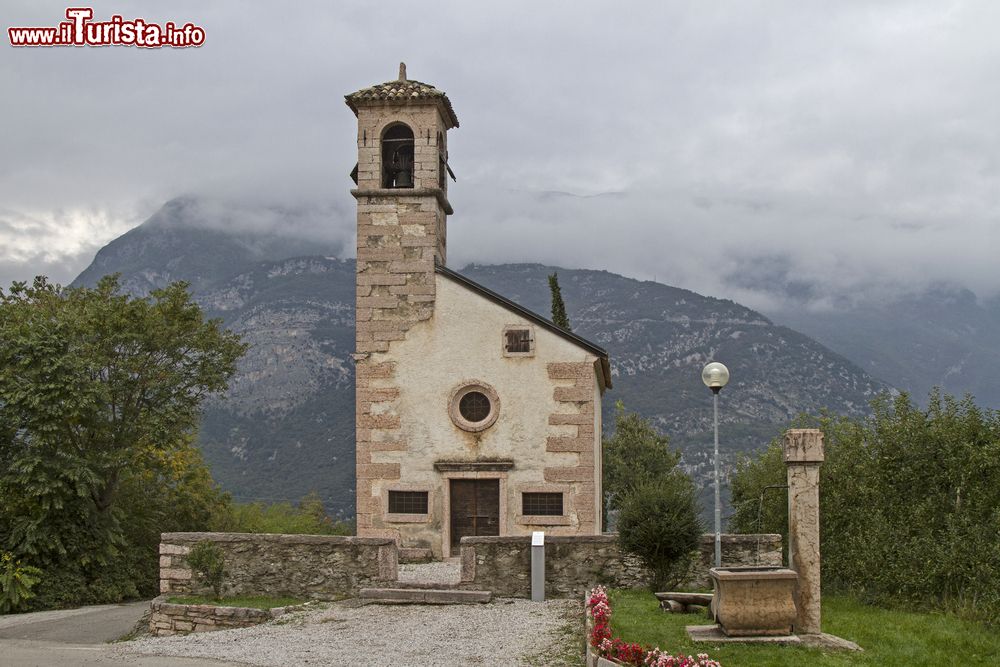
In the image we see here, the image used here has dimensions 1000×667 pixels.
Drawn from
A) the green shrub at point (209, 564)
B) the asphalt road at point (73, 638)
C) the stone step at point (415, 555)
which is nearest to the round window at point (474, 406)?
the stone step at point (415, 555)

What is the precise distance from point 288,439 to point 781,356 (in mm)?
51726

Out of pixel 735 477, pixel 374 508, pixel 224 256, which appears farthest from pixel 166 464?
pixel 224 256

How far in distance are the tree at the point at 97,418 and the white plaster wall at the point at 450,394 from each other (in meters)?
5.96

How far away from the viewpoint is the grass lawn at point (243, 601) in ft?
55.3

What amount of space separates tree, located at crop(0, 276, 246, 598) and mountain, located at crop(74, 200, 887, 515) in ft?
121

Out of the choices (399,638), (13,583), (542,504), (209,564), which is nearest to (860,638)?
(399,638)

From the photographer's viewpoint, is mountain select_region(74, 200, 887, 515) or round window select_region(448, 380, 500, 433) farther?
mountain select_region(74, 200, 887, 515)

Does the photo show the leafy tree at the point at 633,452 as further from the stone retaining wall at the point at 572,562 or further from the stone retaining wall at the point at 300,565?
the stone retaining wall at the point at 300,565

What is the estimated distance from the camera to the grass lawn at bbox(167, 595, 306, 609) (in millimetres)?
16844

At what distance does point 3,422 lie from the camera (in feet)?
74.3

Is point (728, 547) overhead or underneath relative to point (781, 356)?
underneath

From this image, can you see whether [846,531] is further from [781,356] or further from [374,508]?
[781,356]

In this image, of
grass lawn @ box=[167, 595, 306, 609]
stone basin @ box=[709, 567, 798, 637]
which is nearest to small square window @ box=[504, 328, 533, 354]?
grass lawn @ box=[167, 595, 306, 609]

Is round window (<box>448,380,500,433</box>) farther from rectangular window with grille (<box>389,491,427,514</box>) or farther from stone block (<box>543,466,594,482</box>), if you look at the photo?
rectangular window with grille (<box>389,491,427,514</box>)
